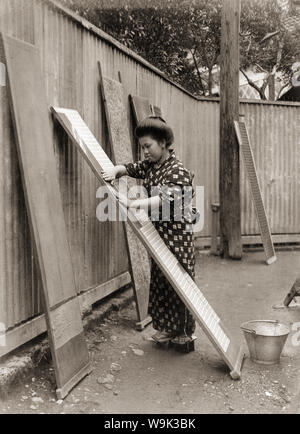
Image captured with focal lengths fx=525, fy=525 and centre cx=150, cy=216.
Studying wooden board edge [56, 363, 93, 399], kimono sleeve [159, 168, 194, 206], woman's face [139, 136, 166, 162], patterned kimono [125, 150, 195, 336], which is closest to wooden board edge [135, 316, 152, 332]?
patterned kimono [125, 150, 195, 336]

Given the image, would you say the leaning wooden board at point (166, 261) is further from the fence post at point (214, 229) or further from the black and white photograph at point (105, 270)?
the fence post at point (214, 229)

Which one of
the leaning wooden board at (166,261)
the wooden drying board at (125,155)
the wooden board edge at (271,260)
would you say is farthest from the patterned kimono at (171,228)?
the wooden board edge at (271,260)

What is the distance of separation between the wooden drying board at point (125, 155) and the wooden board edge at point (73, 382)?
1.25m

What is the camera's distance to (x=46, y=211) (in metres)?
3.66

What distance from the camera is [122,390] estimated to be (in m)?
3.72

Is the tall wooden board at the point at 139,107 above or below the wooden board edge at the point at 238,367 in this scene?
above

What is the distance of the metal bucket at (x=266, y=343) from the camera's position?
4.14m

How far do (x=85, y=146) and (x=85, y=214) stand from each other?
0.81 meters

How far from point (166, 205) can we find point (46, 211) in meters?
0.94

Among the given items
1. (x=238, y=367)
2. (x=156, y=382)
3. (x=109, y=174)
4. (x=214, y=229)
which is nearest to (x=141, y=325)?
(x=156, y=382)

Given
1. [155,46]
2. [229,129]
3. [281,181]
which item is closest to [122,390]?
[229,129]

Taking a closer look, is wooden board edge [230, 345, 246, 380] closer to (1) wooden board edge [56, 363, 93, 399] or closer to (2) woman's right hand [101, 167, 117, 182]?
(1) wooden board edge [56, 363, 93, 399]

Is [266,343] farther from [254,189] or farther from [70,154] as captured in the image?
[254,189]
